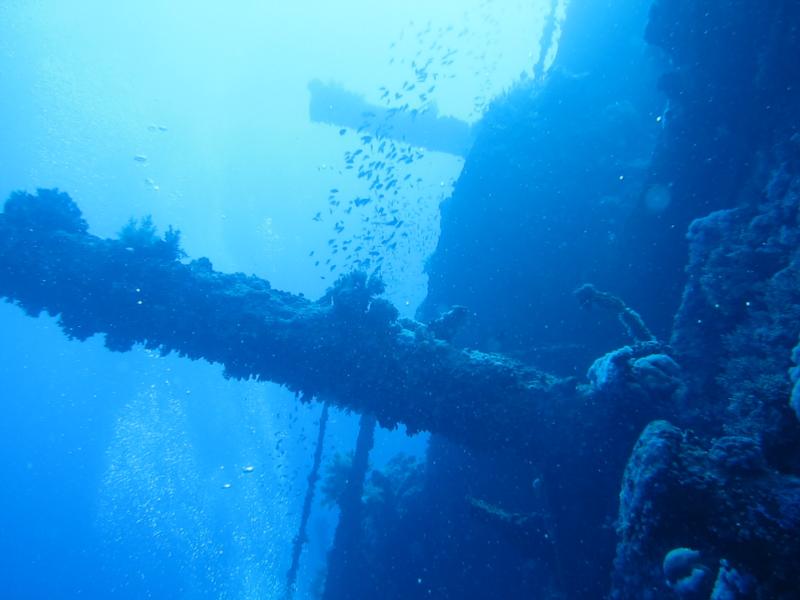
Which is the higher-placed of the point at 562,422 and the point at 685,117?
the point at 685,117

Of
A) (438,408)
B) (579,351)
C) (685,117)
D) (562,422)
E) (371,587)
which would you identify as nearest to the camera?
(562,422)

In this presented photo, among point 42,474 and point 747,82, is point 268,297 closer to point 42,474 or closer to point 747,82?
point 747,82

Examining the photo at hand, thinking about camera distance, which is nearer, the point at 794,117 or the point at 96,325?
the point at 794,117

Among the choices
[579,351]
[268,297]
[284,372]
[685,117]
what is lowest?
[284,372]

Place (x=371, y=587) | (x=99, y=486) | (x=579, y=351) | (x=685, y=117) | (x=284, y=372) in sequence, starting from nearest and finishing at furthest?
(x=284, y=372) < (x=685, y=117) < (x=579, y=351) < (x=371, y=587) < (x=99, y=486)

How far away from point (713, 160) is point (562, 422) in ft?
20.3

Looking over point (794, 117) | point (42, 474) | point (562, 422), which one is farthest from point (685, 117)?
point (42, 474)

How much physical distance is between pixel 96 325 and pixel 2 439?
565ft

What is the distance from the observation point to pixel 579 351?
11789mm

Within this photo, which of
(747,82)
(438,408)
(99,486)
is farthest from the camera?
(99,486)

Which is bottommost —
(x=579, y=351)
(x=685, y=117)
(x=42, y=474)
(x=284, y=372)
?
(x=42, y=474)

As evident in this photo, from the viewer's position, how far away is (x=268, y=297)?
7.93 meters

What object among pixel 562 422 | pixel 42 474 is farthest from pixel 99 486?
pixel 562 422

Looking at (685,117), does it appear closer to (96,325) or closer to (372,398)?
(372,398)
